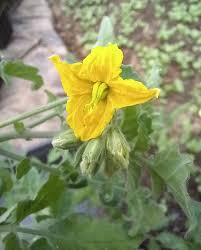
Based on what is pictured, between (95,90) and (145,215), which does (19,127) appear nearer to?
(95,90)

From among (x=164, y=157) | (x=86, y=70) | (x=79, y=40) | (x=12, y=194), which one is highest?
(x=86, y=70)

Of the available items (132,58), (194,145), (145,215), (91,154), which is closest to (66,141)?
(91,154)

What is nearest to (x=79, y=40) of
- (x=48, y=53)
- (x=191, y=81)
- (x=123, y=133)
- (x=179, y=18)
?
(x=48, y=53)

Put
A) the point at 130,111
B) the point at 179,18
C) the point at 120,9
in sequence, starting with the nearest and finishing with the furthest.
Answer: the point at 130,111
the point at 179,18
the point at 120,9

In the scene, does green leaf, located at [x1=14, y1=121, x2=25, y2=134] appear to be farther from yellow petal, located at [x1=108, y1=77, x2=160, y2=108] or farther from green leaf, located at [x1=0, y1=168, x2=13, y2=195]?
yellow petal, located at [x1=108, y1=77, x2=160, y2=108]

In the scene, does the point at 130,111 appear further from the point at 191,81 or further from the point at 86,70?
the point at 191,81

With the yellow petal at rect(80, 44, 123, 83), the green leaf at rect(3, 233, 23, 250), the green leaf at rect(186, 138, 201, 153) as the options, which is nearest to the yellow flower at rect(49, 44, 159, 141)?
the yellow petal at rect(80, 44, 123, 83)

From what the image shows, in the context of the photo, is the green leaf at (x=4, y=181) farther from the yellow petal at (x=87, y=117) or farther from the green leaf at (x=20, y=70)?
the yellow petal at (x=87, y=117)
